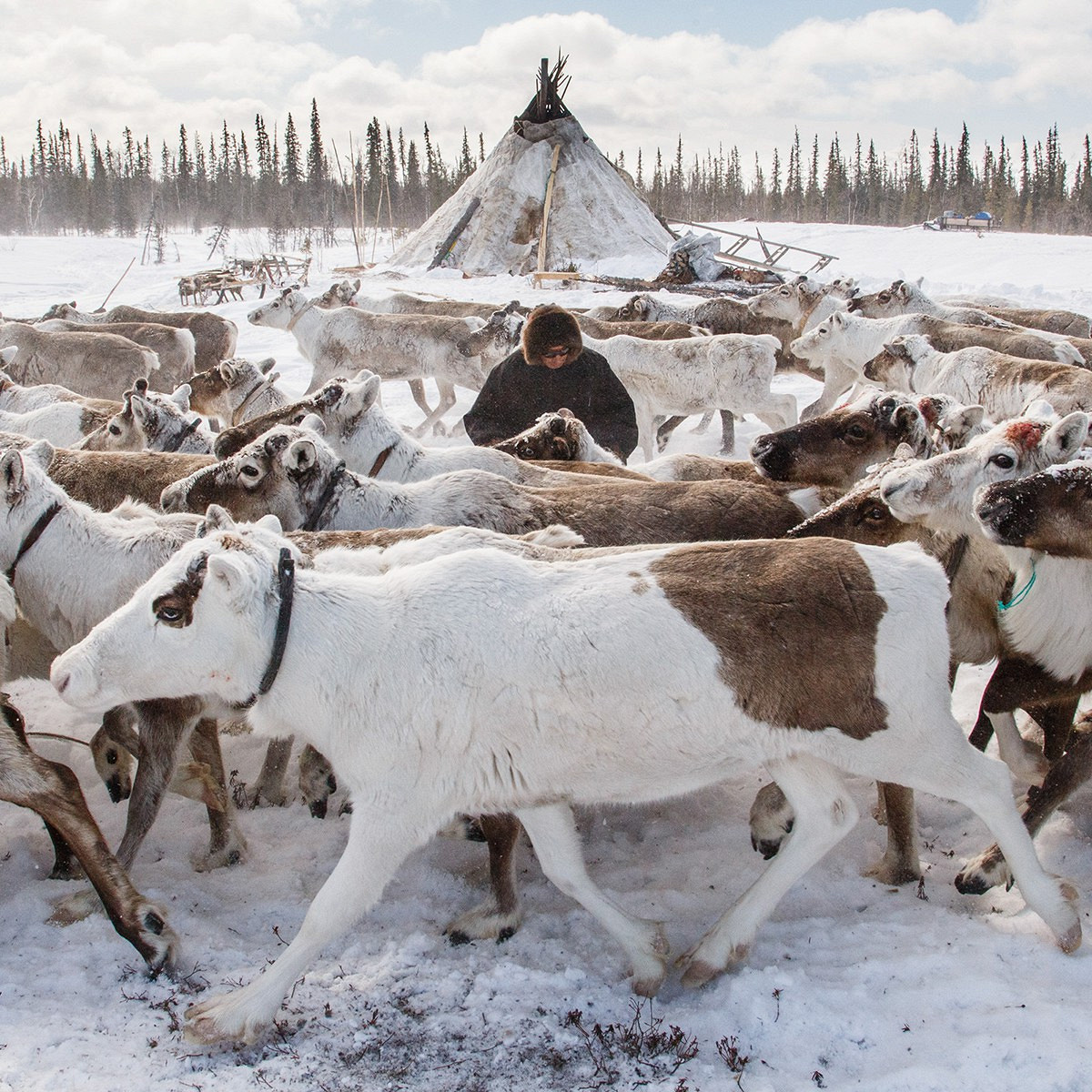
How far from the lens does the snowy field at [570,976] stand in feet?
9.15

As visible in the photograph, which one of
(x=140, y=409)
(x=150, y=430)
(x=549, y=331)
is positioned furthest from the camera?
(x=549, y=331)


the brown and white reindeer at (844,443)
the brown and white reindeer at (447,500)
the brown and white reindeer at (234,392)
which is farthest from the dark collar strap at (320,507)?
the brown and white reindeer at (234,392)

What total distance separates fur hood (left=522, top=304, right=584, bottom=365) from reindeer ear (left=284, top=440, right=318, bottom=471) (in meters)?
3.19

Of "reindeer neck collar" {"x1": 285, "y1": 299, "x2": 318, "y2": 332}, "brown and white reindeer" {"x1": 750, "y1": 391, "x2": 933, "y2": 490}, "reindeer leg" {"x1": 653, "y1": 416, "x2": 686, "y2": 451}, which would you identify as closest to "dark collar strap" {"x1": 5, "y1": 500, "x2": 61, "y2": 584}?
"brown and white reindeer" {"x1": 750, "y1": 391, "x2": 933, "y2": 490}

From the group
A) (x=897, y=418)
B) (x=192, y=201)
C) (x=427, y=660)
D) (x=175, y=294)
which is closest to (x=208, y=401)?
(x=897, y=418)

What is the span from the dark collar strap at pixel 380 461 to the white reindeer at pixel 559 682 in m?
2.63

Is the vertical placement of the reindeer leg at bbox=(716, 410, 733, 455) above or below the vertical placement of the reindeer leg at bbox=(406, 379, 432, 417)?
below

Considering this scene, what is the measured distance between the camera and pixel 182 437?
7090 millimetres

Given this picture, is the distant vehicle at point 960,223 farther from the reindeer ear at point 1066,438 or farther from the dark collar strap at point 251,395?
the reindeer ear at point 1066,438

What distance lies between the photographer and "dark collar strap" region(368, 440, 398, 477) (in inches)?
231

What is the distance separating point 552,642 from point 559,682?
0.40 feet

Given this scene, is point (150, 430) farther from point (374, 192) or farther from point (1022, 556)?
point (374, 192)

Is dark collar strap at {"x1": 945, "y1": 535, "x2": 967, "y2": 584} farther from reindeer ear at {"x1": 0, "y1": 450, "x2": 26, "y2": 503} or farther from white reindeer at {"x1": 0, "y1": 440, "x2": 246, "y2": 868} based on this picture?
reindeer ear at {"x1": 0, "y1": 450, "x2": 26, "y2": 503}

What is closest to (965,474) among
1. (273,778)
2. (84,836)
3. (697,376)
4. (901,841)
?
(901,841)
